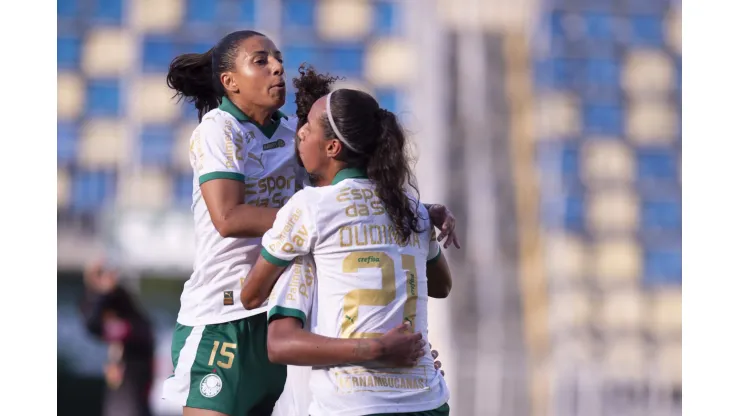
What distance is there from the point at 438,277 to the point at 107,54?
49.7 ft

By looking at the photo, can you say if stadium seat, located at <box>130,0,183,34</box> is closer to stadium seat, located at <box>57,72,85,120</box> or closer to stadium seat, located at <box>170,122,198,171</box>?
stadium seat, located at <box>57,72,85,120</box>

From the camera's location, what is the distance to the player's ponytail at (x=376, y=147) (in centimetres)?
253

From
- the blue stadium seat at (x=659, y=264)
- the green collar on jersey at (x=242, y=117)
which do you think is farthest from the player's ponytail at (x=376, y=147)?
the blue stadium seat at (x=659, y=264)

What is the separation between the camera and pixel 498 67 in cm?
1806

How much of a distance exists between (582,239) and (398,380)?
15925 millimetres

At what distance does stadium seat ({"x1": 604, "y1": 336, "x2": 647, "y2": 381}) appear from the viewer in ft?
57.4

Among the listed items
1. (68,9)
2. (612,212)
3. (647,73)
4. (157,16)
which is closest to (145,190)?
(157,16)

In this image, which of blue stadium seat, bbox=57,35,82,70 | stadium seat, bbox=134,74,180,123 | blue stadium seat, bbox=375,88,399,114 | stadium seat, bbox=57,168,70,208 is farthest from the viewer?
blue stadium seat, bbox=375,88,399,114

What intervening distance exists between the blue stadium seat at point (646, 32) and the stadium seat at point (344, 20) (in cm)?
485

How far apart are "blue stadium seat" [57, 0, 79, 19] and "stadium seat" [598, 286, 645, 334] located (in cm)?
997

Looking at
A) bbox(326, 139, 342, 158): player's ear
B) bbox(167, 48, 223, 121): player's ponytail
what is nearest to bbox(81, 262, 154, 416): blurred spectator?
bbox(167, 48, 223, 121): player's ponytail

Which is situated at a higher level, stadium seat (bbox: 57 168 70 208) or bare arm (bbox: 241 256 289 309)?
stadium seat (bbox: 57 168 70 208)

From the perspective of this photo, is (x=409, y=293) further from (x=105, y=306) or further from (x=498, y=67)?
(x=498, y=67)
